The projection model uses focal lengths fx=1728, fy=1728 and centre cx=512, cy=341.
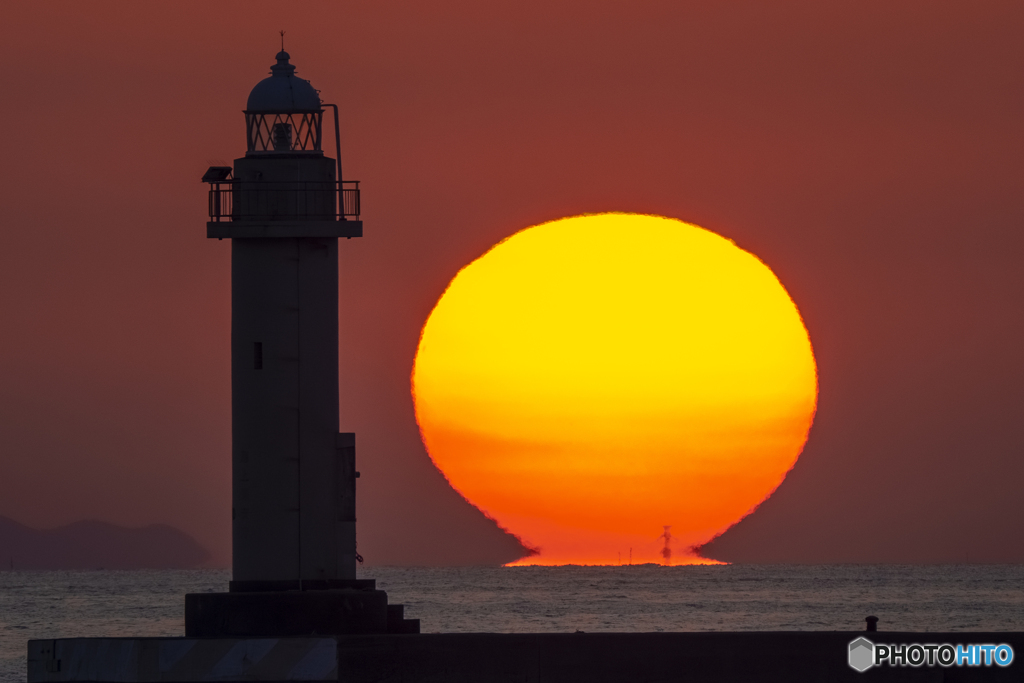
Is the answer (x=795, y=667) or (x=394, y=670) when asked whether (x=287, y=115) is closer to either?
(x=394, y=670)

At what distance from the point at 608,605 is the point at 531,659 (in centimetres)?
8621

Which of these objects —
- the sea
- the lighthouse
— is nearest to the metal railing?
the lighthouse

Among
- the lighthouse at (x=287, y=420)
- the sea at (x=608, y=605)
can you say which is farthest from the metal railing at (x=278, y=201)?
the sea at (x=608, y=605)

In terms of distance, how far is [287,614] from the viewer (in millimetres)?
26438

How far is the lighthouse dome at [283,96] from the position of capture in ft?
92.5

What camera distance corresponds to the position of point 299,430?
88.2 ft

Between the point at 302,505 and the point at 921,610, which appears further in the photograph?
the point at 921,610

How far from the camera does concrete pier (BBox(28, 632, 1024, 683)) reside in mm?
24125

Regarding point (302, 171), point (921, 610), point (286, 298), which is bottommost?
point (921, 610)

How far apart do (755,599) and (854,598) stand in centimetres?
858

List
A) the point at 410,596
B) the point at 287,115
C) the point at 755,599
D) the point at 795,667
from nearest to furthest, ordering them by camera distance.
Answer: the point at 795,667 → the point at 287,115 → the point at 755,599 → the point at 410,596

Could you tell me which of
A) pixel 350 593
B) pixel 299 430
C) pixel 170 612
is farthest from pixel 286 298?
pixel 170 612
